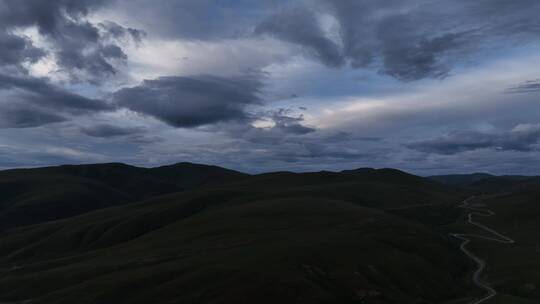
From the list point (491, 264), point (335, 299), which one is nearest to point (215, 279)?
point (335, 299)

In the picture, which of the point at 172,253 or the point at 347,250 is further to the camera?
the point at 172,253

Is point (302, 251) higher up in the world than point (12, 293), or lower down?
higher up

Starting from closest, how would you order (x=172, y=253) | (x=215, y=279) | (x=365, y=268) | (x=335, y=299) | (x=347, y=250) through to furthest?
(x=335, y=299) → (x=215, y=279) → (x=365, y=268) → (x=347, y=250) → (x=172, y=253)

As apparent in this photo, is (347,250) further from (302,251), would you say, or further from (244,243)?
(244,243)

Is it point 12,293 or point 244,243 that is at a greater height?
point 244,243

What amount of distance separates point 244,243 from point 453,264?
66674 mm

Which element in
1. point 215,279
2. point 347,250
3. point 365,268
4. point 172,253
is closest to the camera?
point 215,279

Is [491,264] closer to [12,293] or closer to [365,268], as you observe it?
[365,268]

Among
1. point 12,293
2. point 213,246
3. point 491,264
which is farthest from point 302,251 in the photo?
point 12,293

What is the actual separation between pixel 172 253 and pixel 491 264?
333ft

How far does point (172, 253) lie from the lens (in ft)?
586

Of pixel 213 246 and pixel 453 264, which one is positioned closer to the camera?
pixel 453 264

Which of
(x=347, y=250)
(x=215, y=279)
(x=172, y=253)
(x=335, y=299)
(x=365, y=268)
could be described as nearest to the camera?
(x=335, y=299)

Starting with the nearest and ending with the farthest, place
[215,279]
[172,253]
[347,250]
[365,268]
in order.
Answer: [215,279] → [365,268] → [347,250] → [172,253]
